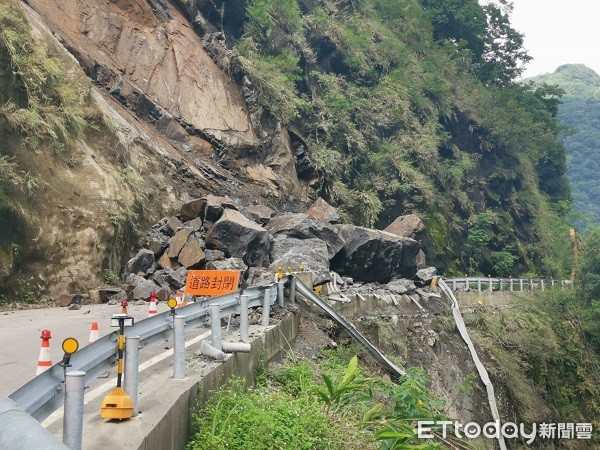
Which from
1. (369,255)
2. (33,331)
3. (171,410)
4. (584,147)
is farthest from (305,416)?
(584,147)

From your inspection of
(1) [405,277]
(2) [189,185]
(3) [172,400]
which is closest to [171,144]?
(2) [189,185]

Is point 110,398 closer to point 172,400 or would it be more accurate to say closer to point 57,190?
point 172,400

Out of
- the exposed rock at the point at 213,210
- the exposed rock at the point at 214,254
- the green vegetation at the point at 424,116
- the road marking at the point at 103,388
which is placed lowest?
the road marking at the point at 103,388

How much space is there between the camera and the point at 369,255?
24.3 m

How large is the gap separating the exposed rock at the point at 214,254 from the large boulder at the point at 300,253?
1478 mm

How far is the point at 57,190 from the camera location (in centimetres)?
1670

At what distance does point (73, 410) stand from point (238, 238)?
15.9 meters

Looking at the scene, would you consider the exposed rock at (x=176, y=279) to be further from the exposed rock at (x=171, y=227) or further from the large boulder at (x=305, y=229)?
the large boulder at (x=305, y=229)

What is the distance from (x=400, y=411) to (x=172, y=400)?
3.74 m

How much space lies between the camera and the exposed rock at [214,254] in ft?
61.7

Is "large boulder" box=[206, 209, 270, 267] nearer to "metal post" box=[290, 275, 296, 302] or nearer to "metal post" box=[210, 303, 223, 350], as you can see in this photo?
"metal post" box=[290, 275, 296, 302]

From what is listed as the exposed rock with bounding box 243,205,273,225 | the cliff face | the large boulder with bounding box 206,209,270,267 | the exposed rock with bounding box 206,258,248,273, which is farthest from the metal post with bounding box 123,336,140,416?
the exposed rock with bounding box 243,205,273,225

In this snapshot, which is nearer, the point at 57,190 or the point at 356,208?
the point at 57,190

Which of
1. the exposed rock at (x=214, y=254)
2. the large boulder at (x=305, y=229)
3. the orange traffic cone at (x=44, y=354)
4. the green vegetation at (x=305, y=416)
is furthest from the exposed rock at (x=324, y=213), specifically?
the orange traffic cone at (x=44, y=354)
